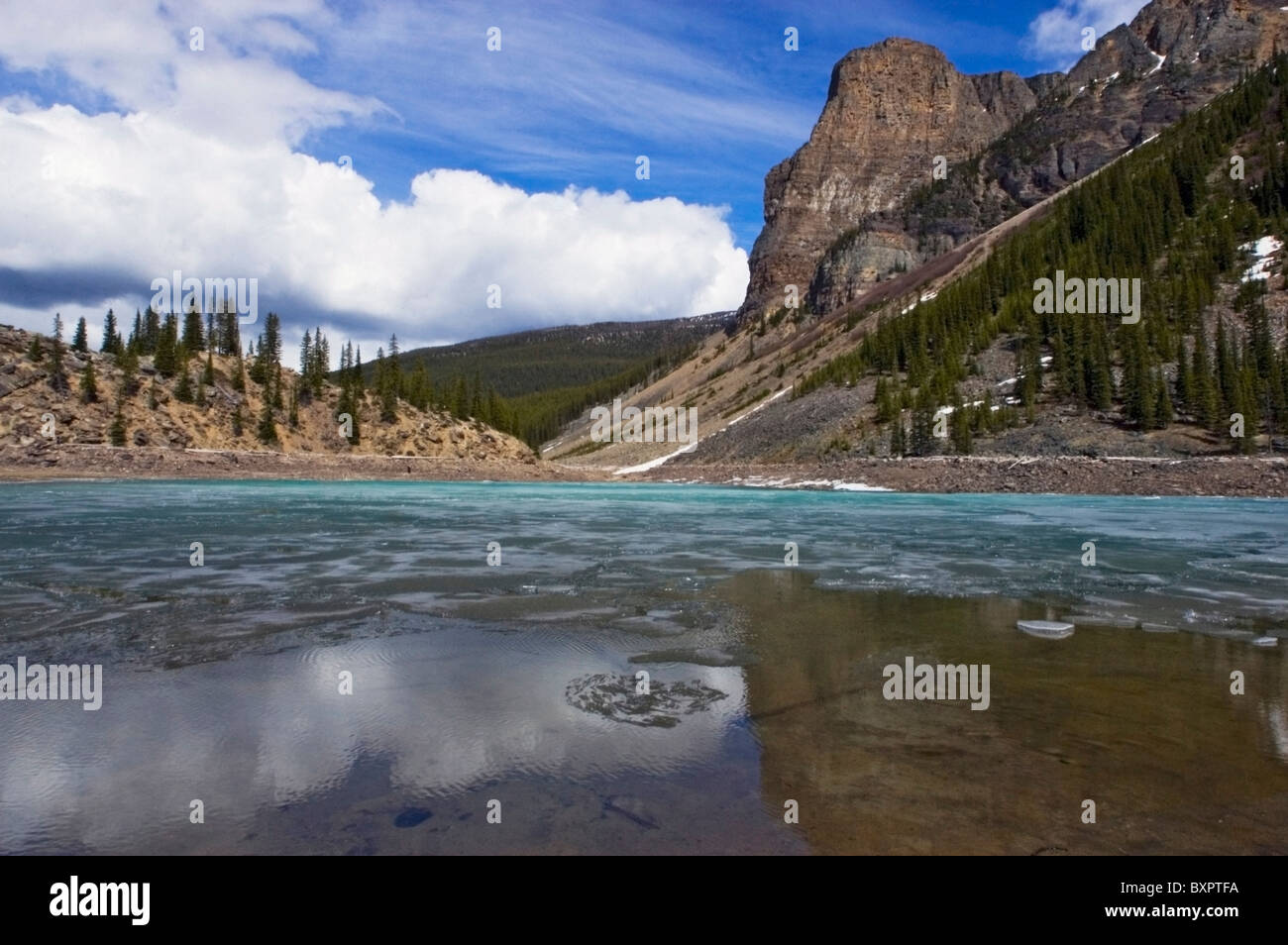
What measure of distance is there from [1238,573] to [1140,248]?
93747 millimetres

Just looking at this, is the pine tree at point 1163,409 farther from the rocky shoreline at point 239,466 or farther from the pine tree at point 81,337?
the pine tree at point 81,337

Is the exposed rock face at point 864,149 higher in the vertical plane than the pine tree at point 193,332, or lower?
higher

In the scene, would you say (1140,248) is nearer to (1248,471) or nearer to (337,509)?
(1248,471)

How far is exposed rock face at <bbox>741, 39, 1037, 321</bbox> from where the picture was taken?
186500 millimetres

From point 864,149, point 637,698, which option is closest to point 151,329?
point 637,698

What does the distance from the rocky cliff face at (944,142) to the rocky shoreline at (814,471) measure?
324 feet

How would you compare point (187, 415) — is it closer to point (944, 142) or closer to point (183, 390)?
point (183, 390)

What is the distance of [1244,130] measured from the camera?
344ft

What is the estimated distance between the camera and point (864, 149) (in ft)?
627

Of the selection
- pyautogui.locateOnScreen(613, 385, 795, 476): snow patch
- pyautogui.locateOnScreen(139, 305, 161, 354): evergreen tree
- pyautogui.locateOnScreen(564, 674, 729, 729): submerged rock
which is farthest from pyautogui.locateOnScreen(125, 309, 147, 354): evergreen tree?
pyautogui.locateOnScreen(564, 674, 729, 729): submerged rock

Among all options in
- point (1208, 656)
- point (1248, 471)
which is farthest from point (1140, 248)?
point (1208, 656)

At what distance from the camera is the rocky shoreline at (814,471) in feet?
153

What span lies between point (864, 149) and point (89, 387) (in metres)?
184

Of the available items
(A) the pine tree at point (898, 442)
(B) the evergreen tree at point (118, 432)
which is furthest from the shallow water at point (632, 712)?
(B) the evergreen tree at point (118, 432)
